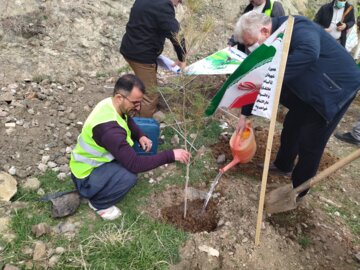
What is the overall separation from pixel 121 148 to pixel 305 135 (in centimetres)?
162

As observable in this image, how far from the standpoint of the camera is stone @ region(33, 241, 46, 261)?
8.24ft

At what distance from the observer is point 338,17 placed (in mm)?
5570

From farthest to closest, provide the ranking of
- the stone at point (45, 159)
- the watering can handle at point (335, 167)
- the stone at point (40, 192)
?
the stone at point (45, 159) < the stone at point (40, 192) < the watering can handle at point (335, 167)

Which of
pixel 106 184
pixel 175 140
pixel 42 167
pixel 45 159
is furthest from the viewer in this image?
pixel 175 140

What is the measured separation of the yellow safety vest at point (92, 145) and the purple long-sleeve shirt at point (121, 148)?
63mm

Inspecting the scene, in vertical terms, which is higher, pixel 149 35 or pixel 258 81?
pixel 258 81

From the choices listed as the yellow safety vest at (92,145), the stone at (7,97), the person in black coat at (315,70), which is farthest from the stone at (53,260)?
the stone at (7,97)

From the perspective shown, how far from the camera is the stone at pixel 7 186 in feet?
10.0

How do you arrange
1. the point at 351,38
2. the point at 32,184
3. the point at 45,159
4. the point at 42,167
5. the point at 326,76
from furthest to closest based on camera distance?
1. the point at 351,38
2. the point at 45,159
3. the point at 42,167
4. the point at 32,184
5. the point at 326,76

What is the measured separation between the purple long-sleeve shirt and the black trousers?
1.25 meters

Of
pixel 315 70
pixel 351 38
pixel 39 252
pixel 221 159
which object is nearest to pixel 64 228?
pixel 39 252

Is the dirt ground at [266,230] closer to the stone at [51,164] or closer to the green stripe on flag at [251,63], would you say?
the green stripe on flag at [251,63]

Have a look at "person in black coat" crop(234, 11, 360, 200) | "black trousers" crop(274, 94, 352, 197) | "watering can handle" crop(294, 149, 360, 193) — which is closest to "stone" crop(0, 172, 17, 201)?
"person in black coat" crop(234, 11, 360, 200)

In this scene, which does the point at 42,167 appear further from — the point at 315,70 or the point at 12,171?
the point at 315,70
